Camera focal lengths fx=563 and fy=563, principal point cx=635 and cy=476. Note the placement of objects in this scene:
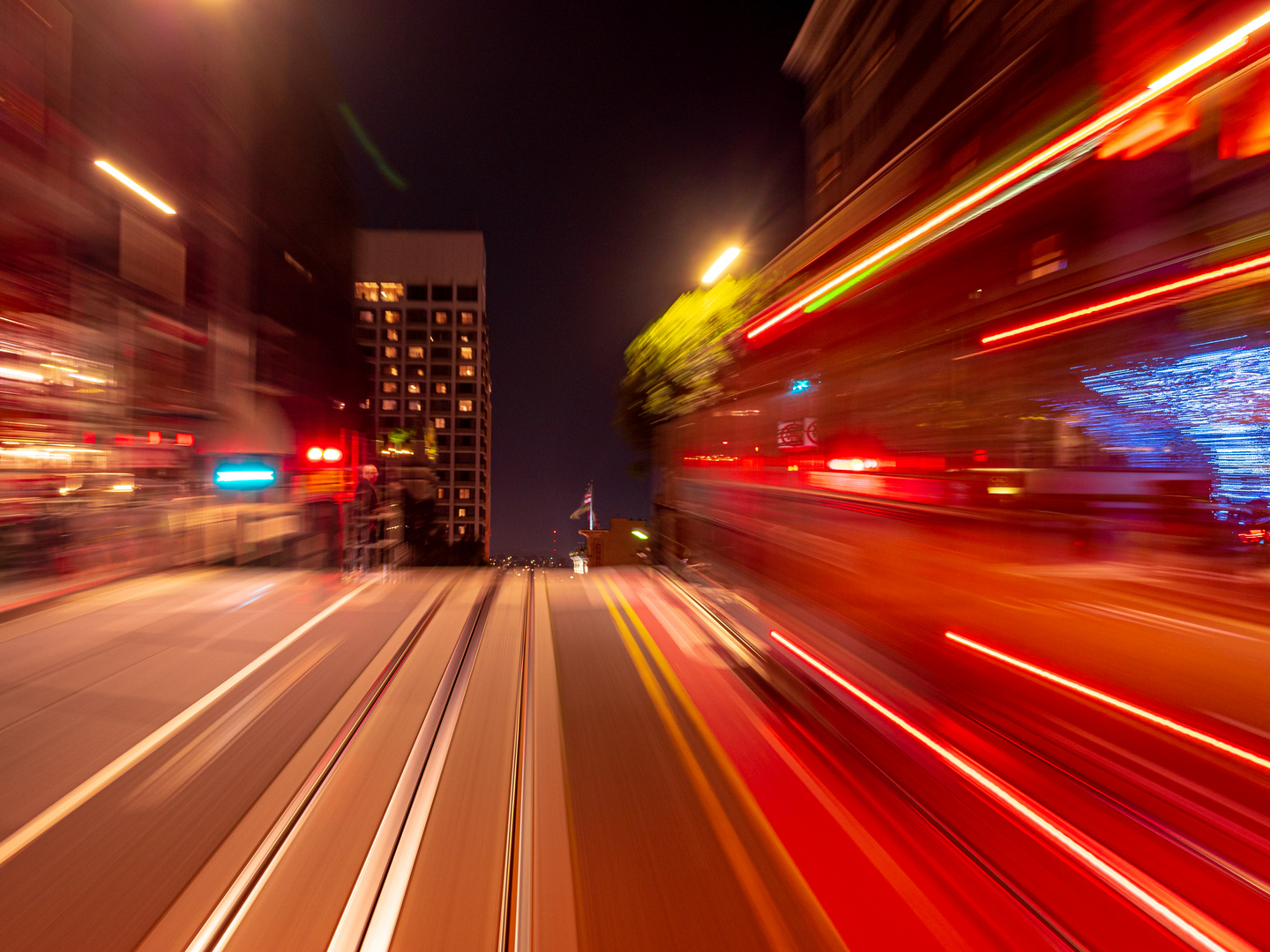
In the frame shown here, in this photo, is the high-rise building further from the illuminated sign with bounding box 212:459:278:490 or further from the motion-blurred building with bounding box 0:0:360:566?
the illuminated sign with bounding box 212:459:278:490

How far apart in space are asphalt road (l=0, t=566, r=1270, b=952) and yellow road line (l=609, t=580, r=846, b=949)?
0.01 m

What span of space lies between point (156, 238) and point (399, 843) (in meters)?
14.3

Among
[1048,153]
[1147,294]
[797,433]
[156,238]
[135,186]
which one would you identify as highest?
[135,186]

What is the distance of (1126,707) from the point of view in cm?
316

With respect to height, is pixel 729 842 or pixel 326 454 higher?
pixel 326 454

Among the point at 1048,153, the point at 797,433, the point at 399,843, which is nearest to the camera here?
the point at 399,843

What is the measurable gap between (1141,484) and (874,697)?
8.24 metres

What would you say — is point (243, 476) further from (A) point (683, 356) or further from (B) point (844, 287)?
(B) point (844, 287)

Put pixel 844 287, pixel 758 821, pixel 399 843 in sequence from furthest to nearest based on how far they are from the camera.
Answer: pixel 844 287 → pixel 758 821 → pixel 399 843

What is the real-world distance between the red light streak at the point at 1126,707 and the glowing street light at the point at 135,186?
49.8 ft

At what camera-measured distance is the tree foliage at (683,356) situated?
33.5 feet

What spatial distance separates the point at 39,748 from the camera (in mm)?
2422

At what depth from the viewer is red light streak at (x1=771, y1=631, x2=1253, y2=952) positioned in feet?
5.06

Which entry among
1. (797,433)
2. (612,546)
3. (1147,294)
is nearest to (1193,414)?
(1147,294)
